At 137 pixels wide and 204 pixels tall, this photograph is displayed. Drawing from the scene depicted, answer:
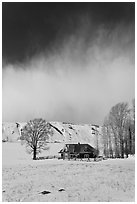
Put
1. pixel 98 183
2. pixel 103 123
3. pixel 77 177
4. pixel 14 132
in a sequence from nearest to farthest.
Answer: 1. pixel 98 183
2. pixel 77 177
3. pixel 103 123
4. pixel 14 132

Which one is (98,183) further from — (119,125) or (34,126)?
(34,126)

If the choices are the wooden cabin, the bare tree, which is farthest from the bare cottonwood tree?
the bare tree

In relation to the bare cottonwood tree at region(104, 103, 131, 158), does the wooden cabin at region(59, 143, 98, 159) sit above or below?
below

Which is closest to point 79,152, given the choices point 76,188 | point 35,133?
point 35,133

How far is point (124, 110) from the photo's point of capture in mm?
38062

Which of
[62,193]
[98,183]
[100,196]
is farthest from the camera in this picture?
[98,183]

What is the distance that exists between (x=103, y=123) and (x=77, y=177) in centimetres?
2808

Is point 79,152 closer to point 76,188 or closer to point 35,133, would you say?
point 35,133

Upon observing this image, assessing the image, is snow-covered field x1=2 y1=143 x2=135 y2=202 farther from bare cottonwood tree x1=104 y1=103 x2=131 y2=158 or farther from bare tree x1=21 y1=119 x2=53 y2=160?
bare tree x1=21 y1=119 x2=53 y2=160

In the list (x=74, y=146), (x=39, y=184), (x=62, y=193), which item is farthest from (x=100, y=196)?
(x=74, y=146)

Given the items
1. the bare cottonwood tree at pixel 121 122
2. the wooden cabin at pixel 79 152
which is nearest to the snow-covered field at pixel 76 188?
the bare cottonwood tree at pixel 121 122

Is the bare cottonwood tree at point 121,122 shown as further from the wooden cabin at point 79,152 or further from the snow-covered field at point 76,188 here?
the snow-covered field at point 76,188

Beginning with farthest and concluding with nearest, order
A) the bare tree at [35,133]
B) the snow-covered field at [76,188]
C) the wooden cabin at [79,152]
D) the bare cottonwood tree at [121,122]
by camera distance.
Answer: the wooden cabin at [79,152] < the bare tree at [35,133] < the bare cottonwood tree at [121,122] < the snow-covered field at [76,188]

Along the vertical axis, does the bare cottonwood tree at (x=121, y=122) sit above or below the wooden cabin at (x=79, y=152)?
above
